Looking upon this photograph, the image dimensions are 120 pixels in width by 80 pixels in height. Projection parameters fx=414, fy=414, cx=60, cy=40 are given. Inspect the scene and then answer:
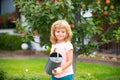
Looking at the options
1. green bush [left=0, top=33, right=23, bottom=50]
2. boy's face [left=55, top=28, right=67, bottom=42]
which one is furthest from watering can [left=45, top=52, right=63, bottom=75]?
green bush [left=0, top=33, right=23, bottom=50]

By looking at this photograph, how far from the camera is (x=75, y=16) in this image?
26.9ft

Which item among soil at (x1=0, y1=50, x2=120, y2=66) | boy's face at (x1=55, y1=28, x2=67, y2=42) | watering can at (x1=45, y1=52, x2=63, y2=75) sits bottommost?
soil at (x1=0, y1=50, x2=120, y2=66)

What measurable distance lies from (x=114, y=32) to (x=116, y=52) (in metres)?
5.96

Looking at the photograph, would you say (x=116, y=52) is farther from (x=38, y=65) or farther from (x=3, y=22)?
(x=3, y=22)

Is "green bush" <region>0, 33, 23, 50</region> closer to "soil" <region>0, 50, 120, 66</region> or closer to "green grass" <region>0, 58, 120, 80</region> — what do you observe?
"soil" <region>0, 50, 120, 66</region>

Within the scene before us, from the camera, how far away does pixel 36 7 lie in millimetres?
7652

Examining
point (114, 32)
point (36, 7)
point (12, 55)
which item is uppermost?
point (36, 7)

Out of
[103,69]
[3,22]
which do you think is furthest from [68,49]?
[3,22]

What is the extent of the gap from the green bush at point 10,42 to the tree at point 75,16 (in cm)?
943

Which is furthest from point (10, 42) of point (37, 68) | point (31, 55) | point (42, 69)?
point (42, 69)

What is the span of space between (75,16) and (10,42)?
10.1 meters

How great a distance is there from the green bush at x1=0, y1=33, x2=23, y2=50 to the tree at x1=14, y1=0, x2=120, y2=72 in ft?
30.9

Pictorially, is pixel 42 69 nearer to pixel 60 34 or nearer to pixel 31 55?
pixel 31 55

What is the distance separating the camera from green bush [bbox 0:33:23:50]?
17830mm
